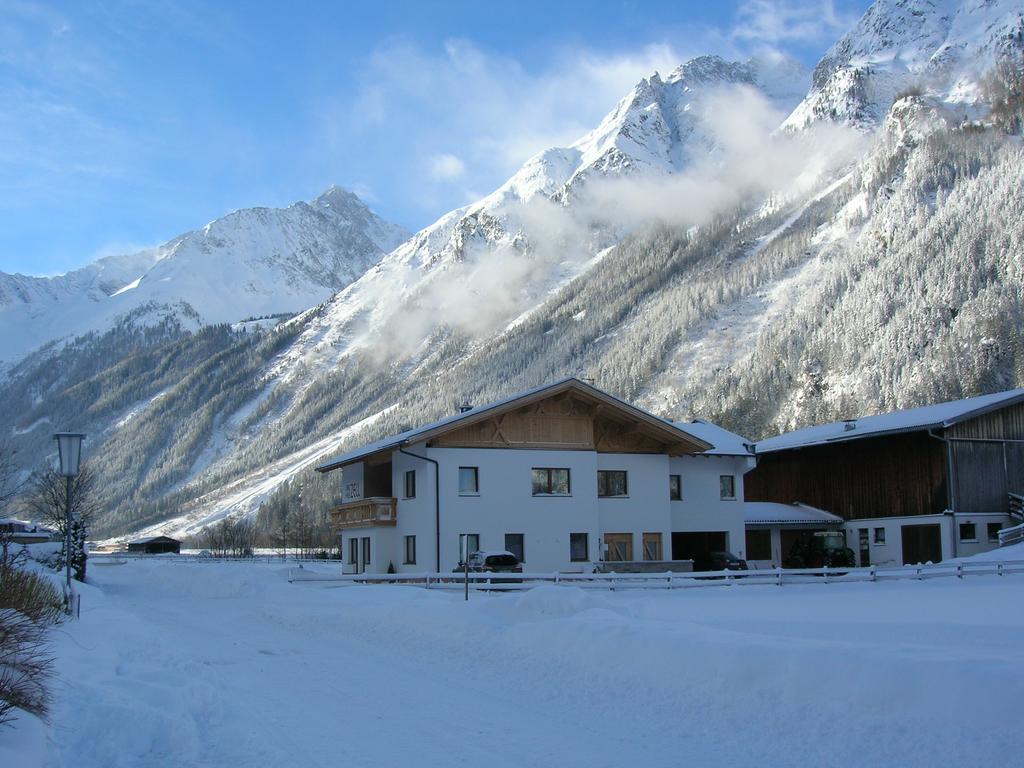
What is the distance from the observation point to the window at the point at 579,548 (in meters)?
40.3

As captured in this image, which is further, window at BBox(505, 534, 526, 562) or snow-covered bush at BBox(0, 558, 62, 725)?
window at BBox(505, 534, 526, 562)

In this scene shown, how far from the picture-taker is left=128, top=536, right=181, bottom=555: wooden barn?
128m

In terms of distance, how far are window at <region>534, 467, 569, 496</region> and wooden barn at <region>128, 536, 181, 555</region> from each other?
99998 millimetres

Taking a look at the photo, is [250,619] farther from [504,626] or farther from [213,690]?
[213,690]

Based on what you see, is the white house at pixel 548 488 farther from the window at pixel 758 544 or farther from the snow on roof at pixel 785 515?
the window at pixel 758 544

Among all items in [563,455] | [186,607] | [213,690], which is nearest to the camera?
[213,690]

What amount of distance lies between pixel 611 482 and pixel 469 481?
676 cm

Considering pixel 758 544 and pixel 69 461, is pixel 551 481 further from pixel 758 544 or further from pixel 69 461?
pixel 69 461

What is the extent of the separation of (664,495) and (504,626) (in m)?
24.7

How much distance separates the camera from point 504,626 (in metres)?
19.1

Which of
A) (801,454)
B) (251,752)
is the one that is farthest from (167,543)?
(251,752)

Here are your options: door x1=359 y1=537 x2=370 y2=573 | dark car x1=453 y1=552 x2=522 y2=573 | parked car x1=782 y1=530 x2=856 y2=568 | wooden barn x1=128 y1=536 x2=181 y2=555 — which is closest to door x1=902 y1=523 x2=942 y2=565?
parked car x1=782 y1=530 x2=856 y2=568

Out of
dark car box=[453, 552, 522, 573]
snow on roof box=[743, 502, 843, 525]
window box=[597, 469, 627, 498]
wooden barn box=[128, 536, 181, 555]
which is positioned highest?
window box=[597, 469, 627, 498]

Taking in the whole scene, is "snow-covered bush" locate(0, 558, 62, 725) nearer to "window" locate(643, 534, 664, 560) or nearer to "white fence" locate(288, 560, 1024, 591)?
"white fence" locate(288, 560, 1024, 591)
